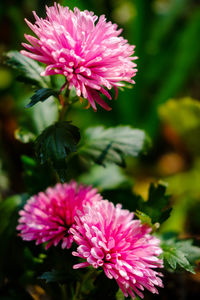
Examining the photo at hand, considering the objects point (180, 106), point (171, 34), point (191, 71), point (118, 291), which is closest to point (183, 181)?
point (180, 106)

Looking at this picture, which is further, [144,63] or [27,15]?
[27,15]

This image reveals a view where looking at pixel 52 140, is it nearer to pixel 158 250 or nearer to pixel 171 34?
pixel 158 250

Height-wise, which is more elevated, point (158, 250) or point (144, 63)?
point (144, 63)

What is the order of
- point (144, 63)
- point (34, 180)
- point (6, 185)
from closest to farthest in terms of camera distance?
point (34, 180), point (6, 185), point (144, 63)

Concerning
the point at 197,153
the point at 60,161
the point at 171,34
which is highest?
the point at 171,34

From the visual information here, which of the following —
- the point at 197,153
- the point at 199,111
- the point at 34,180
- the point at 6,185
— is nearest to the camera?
the point at 34,180

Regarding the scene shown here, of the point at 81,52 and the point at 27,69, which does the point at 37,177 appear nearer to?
the point at 27,69
